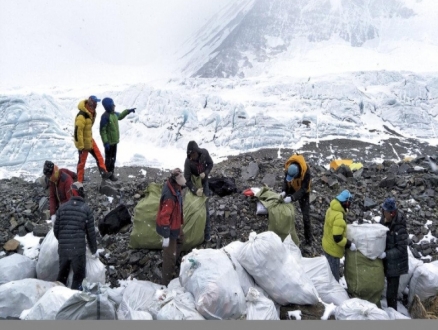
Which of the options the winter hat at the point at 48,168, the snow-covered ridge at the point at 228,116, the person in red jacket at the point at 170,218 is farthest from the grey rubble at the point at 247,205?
the snow-covered ridge at the point at 228,116

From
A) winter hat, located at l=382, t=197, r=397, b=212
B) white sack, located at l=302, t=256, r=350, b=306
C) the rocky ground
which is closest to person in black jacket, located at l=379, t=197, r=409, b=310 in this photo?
winter hat, located at l=382, t=197, r=397, b=212

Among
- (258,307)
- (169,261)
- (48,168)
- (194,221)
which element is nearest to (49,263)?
(48,168)

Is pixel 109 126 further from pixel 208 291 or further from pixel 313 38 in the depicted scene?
pixel 313 38

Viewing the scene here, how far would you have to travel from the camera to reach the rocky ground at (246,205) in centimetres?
453

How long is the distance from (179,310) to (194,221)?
4.40ft

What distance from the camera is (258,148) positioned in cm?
1400

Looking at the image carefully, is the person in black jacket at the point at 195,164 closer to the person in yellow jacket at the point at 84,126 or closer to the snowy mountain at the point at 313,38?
the person in yellow jacket at the point at 84,126

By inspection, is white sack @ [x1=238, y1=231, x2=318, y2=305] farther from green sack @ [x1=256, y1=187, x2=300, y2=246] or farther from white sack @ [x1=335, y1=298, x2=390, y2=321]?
green sack @ [x1=256, y1=187, x2=300, y2=246]

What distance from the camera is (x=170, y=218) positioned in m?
3.74

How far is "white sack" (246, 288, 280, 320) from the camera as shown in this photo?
3168 millimetres

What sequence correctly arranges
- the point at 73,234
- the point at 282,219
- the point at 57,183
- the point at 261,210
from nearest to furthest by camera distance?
the point at 73,234, the point at 57,183, the point at 282,219, the point at 261,210

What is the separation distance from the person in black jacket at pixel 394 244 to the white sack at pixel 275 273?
0.84 meters

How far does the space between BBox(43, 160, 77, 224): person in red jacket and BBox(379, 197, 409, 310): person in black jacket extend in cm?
315

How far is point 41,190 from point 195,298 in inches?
149
